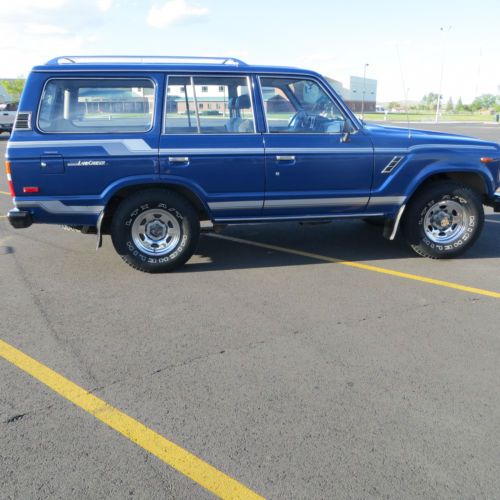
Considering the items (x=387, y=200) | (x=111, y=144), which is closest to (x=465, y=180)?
(x=387, y=200)

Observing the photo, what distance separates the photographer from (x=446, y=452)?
2.56 metres

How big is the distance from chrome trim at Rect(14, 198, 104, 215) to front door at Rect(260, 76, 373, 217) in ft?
5.84

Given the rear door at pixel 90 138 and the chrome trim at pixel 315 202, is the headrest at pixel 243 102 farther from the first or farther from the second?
the chrome trim at pixel 315 202

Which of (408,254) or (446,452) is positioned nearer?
(446,452)

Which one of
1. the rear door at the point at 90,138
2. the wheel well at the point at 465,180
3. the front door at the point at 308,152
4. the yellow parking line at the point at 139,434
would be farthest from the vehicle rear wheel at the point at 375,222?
the yellow parking line at the point at 139,434

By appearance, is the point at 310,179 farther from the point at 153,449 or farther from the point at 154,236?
the point at 153,449

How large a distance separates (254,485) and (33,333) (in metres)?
2.36

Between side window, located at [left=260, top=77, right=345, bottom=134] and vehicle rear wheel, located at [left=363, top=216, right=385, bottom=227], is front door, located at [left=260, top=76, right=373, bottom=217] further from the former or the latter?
vehicle rear wheel, located at [left=363, top=216, right=385, bottom=227]

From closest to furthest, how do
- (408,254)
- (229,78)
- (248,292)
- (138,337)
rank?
(138,337) → (248,292) → (229,78) → (408,254)

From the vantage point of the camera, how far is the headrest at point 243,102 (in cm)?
527

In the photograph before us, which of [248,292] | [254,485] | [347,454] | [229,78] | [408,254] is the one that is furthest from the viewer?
[408,254]

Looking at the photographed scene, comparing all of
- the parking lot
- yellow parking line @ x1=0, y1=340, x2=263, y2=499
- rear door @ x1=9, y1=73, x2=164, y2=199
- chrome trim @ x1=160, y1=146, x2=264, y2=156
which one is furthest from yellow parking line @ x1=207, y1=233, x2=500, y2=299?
yellow parking line @ x1=0, y1=340, x2=263, y2=499

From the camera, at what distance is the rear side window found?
4.89 metres

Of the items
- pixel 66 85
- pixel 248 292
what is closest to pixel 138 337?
pixel 248 292
